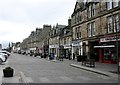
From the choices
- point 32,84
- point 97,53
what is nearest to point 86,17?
point 97,53

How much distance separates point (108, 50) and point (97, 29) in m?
4.75

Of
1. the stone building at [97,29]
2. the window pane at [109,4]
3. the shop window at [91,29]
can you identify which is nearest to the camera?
the stone building at [97,29]

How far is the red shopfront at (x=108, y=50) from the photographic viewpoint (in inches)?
1380

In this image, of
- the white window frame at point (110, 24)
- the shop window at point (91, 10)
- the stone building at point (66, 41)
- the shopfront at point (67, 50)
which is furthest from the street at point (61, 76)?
the stone building at point (66, 41)

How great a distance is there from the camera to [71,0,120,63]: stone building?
35250 mm

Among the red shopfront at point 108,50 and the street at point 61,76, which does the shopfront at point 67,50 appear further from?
the street at point 61,76

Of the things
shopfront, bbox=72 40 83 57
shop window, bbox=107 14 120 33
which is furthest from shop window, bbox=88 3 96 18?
shopfront, bbox=72 40 83 57

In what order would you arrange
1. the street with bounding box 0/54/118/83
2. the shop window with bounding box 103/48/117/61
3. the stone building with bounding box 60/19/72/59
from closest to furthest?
1. the street with bounding box 0/54/118/83
2. the shop window with bounding box 103/48/117/61
3. the stone building with bounding box 60/19/72/59

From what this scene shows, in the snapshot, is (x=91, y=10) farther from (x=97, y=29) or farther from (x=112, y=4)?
(x=112, y=4)

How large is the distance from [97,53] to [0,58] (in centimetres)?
1536

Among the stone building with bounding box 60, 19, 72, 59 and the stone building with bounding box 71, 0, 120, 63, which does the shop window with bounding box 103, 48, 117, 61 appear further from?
the stone building with bounding box 60, 19, 72, 59

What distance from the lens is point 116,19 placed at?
34875 mm

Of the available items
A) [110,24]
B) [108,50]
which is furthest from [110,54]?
[110,24]

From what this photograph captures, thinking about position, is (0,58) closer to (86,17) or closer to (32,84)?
(86,17)
